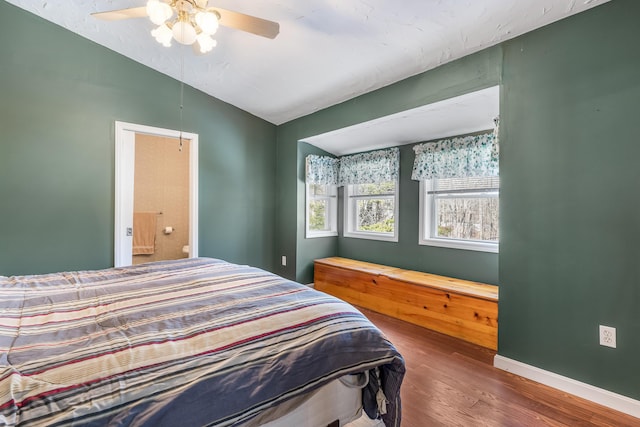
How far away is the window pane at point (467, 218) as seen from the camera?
3.11 metres

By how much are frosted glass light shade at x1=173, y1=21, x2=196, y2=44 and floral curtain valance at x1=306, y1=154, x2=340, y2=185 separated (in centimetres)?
240

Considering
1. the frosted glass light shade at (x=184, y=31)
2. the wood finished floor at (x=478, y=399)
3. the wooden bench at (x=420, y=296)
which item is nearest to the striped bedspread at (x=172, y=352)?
the wood finished floor at (x=478, y=399)

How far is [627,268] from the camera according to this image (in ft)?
5.83

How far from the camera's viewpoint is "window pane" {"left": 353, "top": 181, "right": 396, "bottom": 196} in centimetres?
401

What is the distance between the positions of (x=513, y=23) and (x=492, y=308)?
2.11m

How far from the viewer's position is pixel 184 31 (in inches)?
67.3

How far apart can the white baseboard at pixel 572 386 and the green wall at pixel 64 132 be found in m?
3.17

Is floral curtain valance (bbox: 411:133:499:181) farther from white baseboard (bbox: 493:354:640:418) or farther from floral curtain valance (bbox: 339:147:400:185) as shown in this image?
white baseboard (bbox: 493:354:640:418)

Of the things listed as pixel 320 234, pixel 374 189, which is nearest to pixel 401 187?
pixel 374 189

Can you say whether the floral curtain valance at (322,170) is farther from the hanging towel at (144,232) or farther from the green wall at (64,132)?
the hanging towel at (144,232)

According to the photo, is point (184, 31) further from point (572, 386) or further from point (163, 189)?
point (163, 189)

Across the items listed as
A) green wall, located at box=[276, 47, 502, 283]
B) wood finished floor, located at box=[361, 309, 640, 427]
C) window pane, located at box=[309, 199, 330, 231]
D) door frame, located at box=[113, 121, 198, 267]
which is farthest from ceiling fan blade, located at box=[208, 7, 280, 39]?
window pane, located at box=[309, 199, 330, 231]

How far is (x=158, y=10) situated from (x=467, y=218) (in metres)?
3.15

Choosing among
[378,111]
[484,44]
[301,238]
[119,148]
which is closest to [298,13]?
[378,111]
